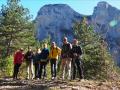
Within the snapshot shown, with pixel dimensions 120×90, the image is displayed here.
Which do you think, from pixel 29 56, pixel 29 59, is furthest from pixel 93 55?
pixel 29 56

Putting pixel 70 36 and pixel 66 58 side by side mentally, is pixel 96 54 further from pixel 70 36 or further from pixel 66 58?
pixel 70 36

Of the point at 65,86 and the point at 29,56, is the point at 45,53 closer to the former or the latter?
the point at 29,56

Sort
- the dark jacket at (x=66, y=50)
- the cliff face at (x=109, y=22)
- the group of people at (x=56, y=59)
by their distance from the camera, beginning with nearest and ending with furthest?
the group of people at (x=56, y=59) → the dark jacket at (x=66, y=50) → the cliff face at (x=109, y=22)

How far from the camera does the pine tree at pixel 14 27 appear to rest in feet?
191

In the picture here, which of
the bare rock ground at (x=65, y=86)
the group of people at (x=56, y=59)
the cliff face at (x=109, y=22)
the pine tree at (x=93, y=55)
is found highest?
the cliff face at (x=109, y=22)

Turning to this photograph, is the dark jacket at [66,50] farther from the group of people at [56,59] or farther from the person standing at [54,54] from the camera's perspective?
the person standing at [54,54]

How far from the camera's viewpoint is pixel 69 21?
174 m

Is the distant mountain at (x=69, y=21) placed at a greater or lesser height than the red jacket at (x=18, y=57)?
greater

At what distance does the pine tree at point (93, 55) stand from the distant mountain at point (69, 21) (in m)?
96.2

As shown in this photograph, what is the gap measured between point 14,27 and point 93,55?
1094 cm

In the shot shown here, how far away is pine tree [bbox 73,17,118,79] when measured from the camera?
53.1 metres

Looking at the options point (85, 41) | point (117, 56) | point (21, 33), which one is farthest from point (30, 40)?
point (117, 56)

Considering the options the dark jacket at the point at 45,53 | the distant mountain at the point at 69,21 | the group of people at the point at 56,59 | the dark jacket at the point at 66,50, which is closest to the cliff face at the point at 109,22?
the distant mountain at the point at 69,21

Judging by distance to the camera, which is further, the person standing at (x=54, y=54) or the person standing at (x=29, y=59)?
the person standing at (x=29, y=59)
